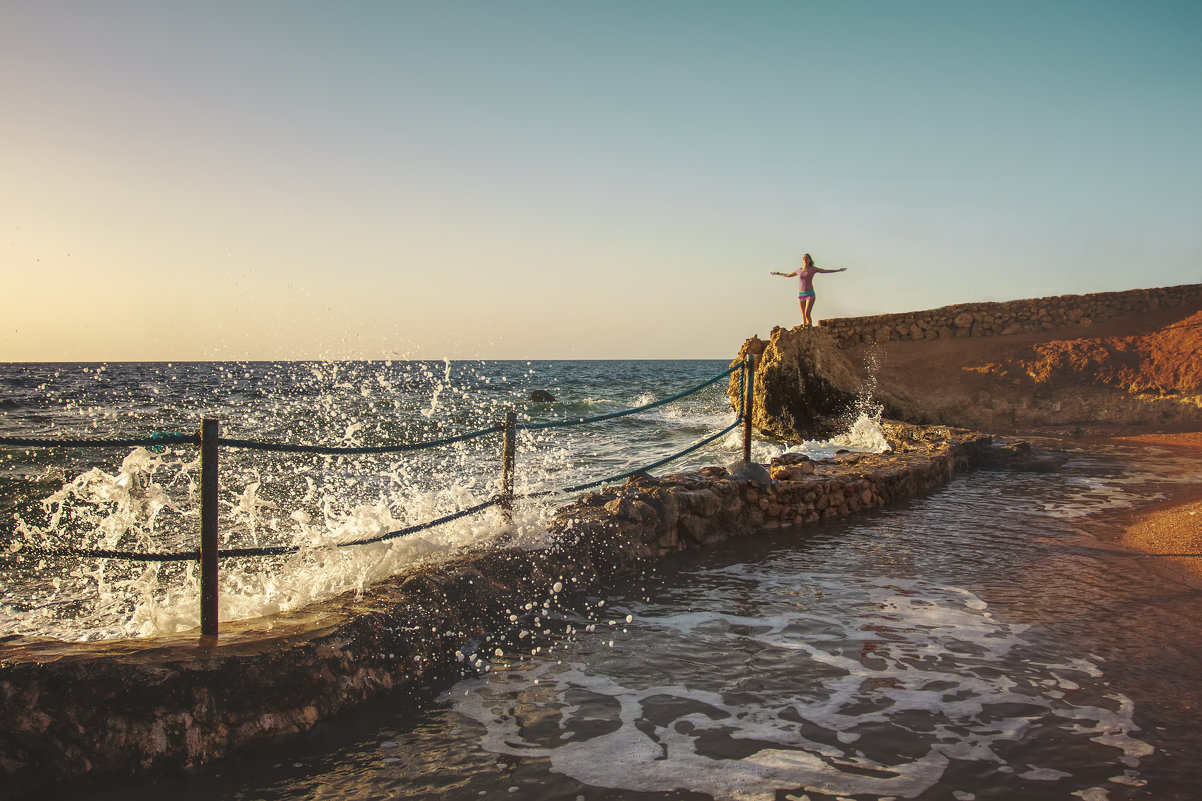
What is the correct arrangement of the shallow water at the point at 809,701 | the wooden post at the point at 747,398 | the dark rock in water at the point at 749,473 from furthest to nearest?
the wooden post at the point at 747,398
the dark rock in water at the point at 749,473
the shallow water at the point at 809,701

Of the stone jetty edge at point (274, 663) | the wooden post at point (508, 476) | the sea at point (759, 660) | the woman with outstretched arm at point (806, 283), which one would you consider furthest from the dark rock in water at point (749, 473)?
the woman with outstretched arm at point (806, 283)

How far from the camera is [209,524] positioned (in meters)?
3.55

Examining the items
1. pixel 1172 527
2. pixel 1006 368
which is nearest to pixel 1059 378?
pixel 1006 368

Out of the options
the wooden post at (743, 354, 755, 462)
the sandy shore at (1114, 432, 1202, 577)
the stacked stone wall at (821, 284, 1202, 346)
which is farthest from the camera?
the stacked stone wall at (821, 284, 1202, 346)

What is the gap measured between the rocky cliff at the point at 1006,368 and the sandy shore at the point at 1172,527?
8.20 m

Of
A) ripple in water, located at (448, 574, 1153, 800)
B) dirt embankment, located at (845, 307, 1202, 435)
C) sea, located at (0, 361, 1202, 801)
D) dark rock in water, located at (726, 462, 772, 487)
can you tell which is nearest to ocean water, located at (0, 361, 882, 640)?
sea, located at (0, 361, 1202, 801)

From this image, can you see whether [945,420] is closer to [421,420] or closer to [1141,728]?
[1141,728]

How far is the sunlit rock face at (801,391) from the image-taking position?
16656 millimetres

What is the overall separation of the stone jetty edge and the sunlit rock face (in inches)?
443

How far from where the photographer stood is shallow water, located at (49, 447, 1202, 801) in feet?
9.22

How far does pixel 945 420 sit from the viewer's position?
17719mm

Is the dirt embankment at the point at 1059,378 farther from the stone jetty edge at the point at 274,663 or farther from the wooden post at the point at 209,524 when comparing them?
the wooden post at the point at 209,524

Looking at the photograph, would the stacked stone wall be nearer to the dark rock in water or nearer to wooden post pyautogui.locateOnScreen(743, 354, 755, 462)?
wooden post pyautogui.locateOnScreen(743, 354, 755, 462)

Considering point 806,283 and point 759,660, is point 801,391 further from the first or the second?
point 759,660
